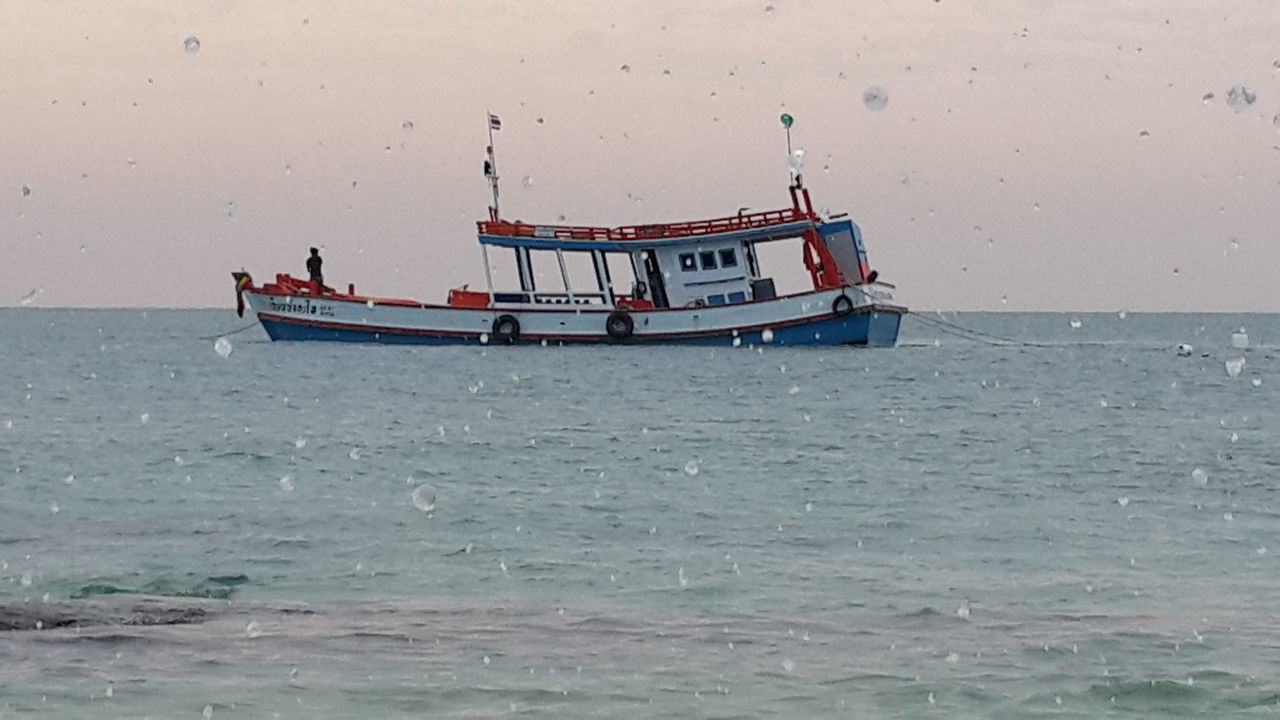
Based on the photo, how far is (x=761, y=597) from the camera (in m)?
13.5

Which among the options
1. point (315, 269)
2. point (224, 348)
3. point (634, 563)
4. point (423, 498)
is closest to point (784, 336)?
point (315, 269)

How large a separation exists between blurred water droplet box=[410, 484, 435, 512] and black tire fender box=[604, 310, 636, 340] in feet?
93.8

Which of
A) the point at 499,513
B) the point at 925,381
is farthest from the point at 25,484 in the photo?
the point at 925,381

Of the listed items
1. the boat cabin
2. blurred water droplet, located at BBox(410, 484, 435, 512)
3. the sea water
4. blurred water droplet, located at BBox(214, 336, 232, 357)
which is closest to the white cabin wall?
the boat cabin

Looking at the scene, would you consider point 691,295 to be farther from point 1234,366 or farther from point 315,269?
point 1234,366

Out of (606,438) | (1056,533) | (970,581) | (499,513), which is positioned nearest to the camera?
(970,581)

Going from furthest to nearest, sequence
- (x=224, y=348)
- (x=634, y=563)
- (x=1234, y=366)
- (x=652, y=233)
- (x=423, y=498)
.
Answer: (x=224, y=348)
(x=1234, y=366)
(x=652, y=233)
(x=423, y=498)
(x=634, y=563)

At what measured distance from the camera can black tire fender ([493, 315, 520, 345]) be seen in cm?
5156

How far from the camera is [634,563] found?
1533cm

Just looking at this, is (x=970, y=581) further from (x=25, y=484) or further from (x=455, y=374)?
(x=455, y=374)

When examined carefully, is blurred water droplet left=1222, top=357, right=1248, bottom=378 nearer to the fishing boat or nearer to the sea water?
the fishing boat

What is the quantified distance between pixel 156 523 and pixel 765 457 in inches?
414

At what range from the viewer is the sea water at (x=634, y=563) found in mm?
10312

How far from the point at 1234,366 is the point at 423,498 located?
53921 mm
